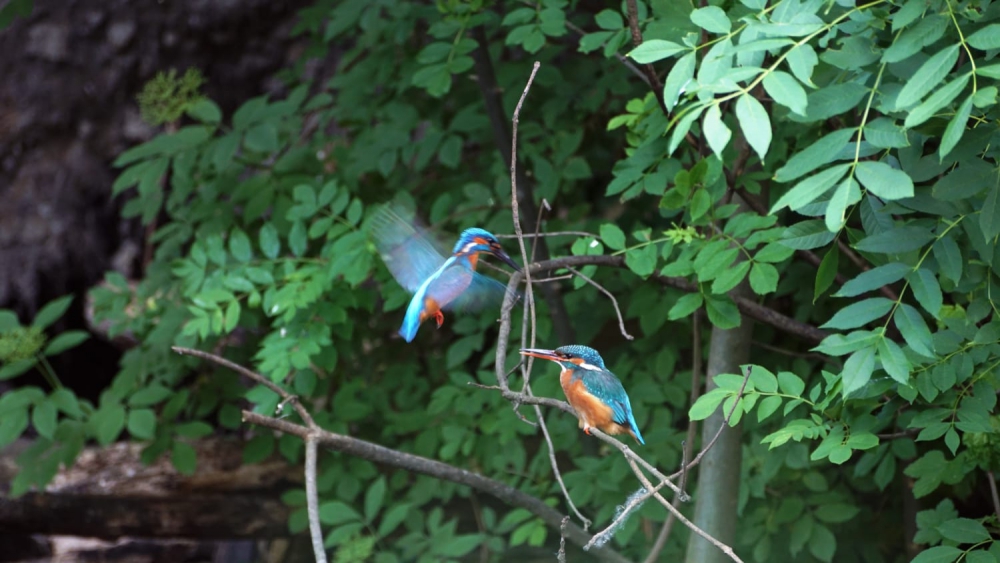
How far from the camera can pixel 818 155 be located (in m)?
1.02

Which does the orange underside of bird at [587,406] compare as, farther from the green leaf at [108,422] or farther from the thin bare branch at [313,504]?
the green leaf at [108,422]

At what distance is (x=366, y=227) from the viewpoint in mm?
1987

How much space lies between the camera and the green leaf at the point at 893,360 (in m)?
1.09

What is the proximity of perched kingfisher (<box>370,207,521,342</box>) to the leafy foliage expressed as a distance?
264 millimetres

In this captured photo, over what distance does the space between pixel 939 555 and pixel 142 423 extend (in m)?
1.79

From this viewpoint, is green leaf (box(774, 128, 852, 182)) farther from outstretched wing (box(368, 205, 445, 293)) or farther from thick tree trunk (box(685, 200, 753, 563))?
thick tree trunk (box(685, 200, 753, 563))

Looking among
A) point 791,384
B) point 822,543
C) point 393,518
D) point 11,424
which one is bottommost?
point 822,543

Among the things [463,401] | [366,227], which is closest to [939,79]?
[366,227]

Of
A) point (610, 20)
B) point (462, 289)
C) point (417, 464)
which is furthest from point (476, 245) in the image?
point (610, 20)

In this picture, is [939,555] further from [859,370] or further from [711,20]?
[711,20]

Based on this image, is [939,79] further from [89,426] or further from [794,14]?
[89,426]

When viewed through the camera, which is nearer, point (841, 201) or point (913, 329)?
point (841, 201)

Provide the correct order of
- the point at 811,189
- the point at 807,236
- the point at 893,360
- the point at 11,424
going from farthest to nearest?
the point at 11,424 < the point at 807,236 < the point at 893,360 < the point at 811,189

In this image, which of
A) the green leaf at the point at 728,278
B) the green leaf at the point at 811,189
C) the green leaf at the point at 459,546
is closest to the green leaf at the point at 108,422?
the green leaf at the point at 459,546
